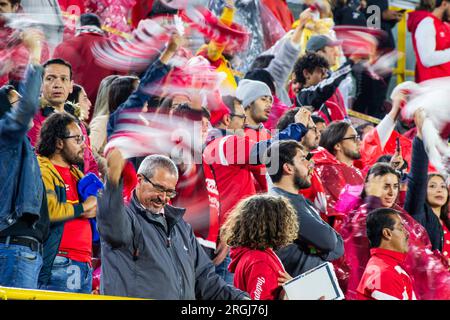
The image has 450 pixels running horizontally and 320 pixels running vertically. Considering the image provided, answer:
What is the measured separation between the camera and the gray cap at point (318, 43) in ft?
30.0

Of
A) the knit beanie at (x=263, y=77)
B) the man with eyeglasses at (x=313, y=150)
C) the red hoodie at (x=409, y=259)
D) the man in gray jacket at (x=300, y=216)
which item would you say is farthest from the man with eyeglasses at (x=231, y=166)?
the knit beanie at (x=263, y=77)

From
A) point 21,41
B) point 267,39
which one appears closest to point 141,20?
point 267,39

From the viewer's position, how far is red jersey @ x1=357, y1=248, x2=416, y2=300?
6102 mm

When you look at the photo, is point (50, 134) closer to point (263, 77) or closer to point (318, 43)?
point (263, 77)

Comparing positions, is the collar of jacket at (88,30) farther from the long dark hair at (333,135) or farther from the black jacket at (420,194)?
the black jacket at (420,194)

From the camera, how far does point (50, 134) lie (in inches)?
227

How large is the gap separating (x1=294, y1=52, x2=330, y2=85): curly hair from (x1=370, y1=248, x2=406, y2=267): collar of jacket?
2.48 m

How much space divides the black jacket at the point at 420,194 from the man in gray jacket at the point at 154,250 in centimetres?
231

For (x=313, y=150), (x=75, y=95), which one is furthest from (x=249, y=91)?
(x=75, y=95)

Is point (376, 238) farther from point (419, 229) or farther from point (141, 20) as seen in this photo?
point (141, 20)

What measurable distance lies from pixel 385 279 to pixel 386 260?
179 millimetres

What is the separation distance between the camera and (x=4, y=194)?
534 cm

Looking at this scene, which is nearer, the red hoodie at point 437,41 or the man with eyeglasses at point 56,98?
the man with eyeglasses at point 56,98
